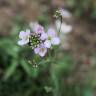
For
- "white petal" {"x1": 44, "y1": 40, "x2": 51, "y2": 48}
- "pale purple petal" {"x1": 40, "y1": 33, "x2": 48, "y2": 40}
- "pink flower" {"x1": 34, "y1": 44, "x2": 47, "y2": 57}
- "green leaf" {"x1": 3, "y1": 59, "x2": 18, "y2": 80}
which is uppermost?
"pale purple petal" {"x1": 40, "y1": 33, "x2": 48, "y2": 40}

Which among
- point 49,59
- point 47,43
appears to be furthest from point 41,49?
point 49,59

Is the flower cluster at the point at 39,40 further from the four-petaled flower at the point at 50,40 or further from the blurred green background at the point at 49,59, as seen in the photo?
the blurred green background at the point at 49,59

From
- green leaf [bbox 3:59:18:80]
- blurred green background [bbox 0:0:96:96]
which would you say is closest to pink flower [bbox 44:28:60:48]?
blurred green background [bbox 0:0:96:96]

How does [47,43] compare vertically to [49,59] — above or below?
above

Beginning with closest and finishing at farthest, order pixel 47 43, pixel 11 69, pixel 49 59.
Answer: pixel 47 43, pixel 49 59, pixel 11 69

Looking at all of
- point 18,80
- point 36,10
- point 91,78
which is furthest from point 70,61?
point 36,10

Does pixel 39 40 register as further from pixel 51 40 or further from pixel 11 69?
pixel 11 69

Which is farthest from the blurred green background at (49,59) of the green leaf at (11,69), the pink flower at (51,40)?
the pink flower at (51,40)

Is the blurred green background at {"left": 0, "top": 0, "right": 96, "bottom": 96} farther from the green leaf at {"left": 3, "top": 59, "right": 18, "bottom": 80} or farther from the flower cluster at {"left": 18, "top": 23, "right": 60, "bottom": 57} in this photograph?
the flower cluster at {"left": 18, "top": 23, "right": 60, "bottom": 57}
